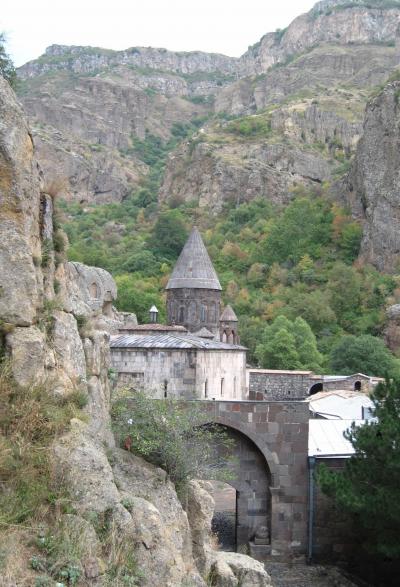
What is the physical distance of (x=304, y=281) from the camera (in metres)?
51.4

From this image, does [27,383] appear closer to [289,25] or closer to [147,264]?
[147,264]

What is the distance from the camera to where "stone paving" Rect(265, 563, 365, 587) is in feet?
41.6

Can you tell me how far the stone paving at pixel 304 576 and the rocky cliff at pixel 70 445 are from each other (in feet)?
17.6

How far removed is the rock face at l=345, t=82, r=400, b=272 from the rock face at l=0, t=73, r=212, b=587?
43.1 metres

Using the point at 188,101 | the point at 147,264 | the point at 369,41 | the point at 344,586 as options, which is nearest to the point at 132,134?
the point at 188,101

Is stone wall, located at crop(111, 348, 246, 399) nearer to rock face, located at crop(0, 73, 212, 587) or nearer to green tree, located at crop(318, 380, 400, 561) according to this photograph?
green tree, located at crop(318, 380, 400, 561)

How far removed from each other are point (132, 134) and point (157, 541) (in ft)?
353

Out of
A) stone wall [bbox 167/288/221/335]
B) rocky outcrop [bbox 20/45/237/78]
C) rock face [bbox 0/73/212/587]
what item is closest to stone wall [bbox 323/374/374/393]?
stone wall [bbox 167/288/221/335]

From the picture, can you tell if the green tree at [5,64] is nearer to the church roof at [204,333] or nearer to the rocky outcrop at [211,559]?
the rocky outcrop at [211,559]

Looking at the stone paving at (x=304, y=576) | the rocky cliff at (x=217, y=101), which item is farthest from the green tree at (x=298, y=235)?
the stone paving at (x=304, y=576)

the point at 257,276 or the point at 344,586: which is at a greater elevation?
the point at 257,276

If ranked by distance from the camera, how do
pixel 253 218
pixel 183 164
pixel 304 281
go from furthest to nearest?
pixel 183 164, pixel 253 218, pixel 304 281

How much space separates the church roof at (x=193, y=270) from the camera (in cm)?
3027

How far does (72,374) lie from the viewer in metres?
6.90
